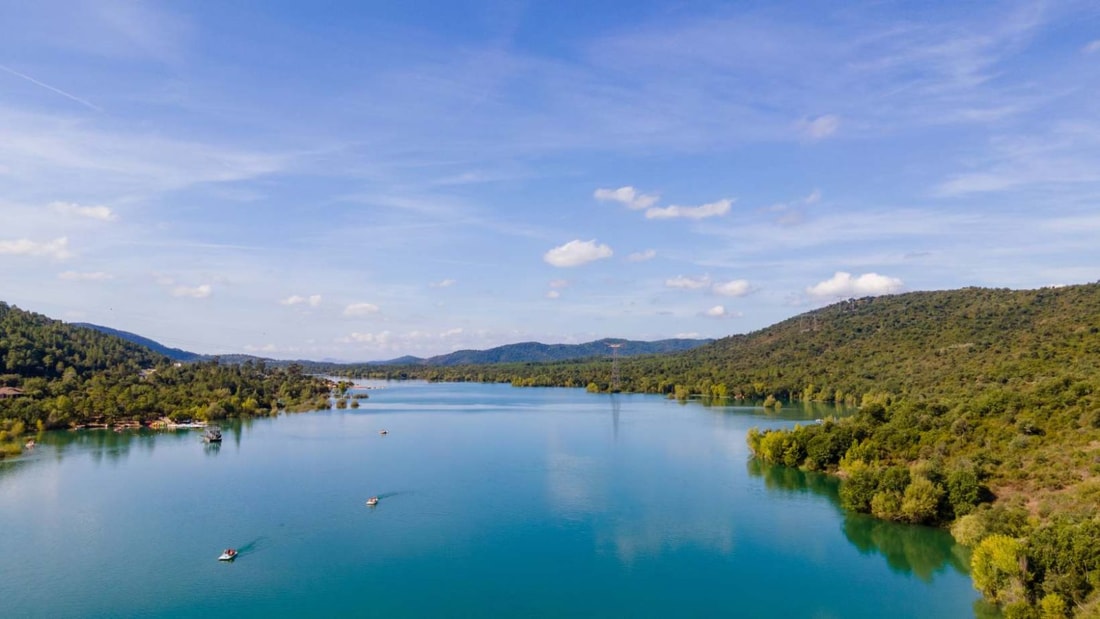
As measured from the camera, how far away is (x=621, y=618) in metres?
30.2

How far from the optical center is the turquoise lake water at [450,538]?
105 ft

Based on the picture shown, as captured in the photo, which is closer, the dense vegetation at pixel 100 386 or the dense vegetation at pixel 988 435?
the dense vegetation at pixel 988 435

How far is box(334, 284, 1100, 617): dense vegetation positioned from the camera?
28359 millimetres

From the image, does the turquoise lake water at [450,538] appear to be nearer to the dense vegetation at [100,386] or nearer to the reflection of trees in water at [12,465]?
the reflection of trees in water at [12,465]

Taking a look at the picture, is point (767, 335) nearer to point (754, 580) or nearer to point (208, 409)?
point (208, 409)

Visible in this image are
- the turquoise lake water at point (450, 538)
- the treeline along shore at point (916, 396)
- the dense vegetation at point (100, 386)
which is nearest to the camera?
the turquoise lake water at point (450, 538)

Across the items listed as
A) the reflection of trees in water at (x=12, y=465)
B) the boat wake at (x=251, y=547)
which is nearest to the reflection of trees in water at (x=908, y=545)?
the boat wake at (x=251, y=547)

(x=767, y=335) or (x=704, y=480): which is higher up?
(x=767, y=335)

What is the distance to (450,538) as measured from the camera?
41.5 metres

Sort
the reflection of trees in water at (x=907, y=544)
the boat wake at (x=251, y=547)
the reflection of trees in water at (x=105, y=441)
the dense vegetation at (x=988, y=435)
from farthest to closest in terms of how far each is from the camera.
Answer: the reflection of trees in water at (x=105, y=441), the boat wake at (x=251, y=547), the reflection of trees in water at (x=907, y=544), the dense vegetation at (x=988, y=435)

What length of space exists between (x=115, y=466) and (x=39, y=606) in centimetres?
3791

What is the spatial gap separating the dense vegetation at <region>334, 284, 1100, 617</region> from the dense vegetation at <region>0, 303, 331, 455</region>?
79333mm

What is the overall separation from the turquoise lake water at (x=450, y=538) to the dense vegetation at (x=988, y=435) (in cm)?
255

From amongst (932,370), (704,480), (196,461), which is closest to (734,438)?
(704,480)
